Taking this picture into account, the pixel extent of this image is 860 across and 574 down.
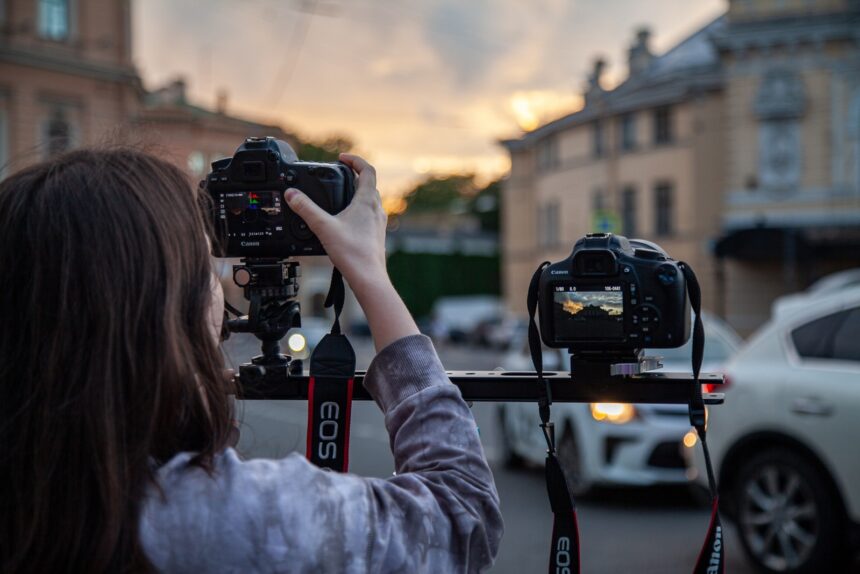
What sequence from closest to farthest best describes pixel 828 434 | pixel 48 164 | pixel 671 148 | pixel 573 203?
pixel 48 164
pixel 828 434
pixel 671 148
pixel 573 203

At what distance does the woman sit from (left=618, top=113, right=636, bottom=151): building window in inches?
1467

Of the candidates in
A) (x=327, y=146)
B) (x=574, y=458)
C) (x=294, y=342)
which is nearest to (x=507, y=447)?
(x=574, y=458)

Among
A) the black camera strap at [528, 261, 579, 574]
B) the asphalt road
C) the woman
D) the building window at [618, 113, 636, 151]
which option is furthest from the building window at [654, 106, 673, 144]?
the woman

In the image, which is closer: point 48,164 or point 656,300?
point 48,164

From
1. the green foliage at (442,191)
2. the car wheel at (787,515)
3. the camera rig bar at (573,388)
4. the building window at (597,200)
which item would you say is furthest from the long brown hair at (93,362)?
the green foliage at (442,191)

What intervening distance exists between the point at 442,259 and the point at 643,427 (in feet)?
176

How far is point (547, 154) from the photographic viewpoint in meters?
43.7

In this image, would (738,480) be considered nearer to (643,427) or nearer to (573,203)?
(643,427)

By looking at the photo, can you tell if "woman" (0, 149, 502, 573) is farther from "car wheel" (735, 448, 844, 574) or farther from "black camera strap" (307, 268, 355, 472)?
"car wheel" (735, 448, 844, 574)

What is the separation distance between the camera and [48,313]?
4.30ft

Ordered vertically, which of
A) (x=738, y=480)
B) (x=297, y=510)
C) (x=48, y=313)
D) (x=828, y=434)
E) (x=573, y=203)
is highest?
(x=573, y=203)

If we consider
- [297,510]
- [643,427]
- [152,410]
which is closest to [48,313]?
[152,410]

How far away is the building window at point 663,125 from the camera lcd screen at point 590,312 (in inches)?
1388

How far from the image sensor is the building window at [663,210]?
36.3 meters
